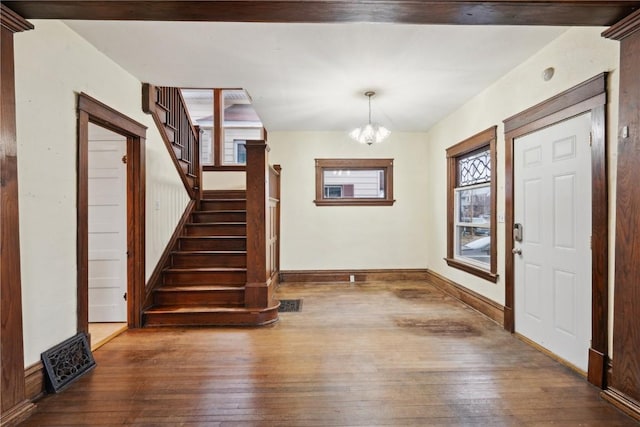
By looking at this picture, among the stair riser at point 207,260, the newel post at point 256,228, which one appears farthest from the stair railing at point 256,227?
the stair riser at point 207,260

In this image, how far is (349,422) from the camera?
187 cm

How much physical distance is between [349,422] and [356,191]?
14.1ft

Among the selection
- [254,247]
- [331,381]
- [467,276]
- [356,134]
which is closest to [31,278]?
[254,247]

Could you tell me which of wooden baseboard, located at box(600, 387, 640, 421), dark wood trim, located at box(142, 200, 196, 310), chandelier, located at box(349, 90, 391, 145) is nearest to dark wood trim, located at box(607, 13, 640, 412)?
wooden baseboard, located at box(600, 387, 640, 421)

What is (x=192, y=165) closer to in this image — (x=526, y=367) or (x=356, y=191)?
(x=356, y=191)

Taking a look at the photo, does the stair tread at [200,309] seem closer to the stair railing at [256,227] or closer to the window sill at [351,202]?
the stair railing at [256,227]

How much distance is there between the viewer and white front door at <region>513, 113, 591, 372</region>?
2391 millimetres

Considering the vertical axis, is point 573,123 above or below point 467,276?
above

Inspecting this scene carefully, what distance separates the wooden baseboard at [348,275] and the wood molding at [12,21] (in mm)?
4311

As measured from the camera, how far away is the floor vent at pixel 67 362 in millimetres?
2189

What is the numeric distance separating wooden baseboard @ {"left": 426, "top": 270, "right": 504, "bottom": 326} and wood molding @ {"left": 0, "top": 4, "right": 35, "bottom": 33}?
4443 millimetres

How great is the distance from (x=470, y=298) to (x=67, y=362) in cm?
408

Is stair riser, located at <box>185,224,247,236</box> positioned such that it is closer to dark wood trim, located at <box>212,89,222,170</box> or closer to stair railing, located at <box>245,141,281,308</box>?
stair railing, located at <box>245,141,281,308</box>

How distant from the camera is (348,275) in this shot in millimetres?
5531
